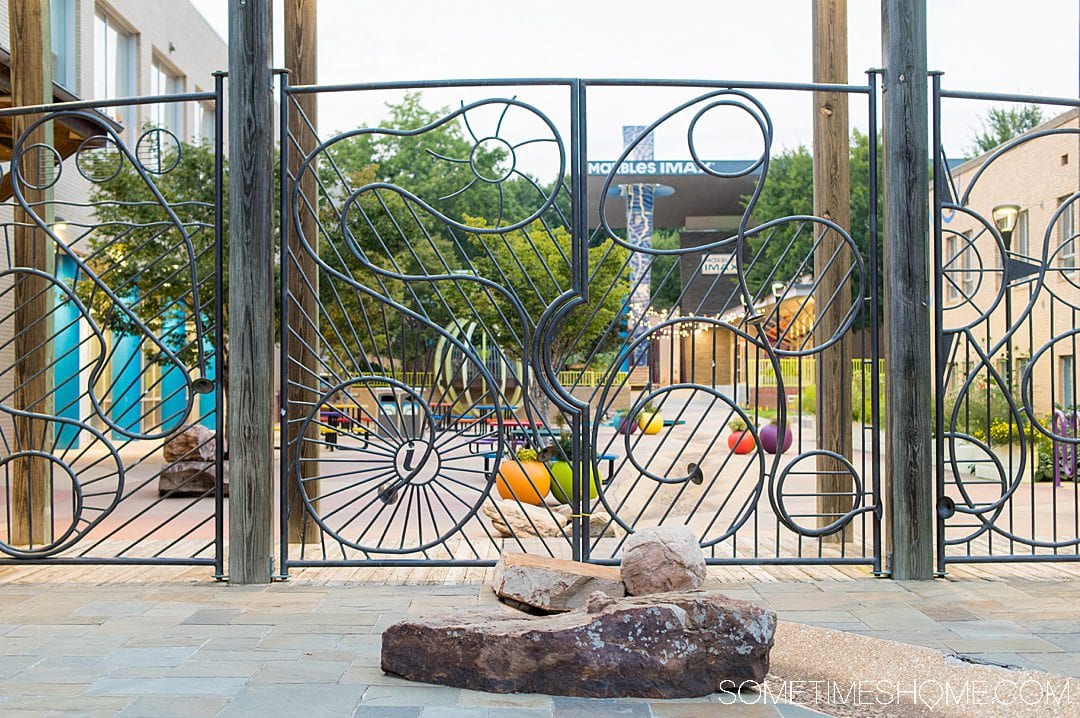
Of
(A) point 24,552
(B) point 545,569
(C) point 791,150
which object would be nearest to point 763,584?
(B) point 545,569

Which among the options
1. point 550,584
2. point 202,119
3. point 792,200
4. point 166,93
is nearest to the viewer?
point 550,584

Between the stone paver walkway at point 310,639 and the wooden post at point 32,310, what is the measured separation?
128cm

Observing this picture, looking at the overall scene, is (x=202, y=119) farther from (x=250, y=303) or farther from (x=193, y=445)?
(x=250, y=303)

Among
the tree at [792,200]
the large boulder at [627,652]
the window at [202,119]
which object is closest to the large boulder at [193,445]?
the large boulder at [627,652]

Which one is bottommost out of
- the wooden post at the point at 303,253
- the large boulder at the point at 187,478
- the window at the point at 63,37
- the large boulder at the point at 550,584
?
the large boulder at the point at 187,478

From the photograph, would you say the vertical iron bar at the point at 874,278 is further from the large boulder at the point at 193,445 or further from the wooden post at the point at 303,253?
the large boulder at the point at 193,445

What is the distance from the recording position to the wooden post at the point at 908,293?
20.1ft

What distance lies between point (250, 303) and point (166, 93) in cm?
1913

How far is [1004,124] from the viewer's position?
4778 cm

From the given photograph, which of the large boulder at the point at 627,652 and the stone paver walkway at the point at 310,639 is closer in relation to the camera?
the stone paver walkway at the point at 310,639

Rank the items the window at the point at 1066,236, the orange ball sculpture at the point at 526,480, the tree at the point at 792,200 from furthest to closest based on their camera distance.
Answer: the tree at the point at 792,200 → the window at the point at 1066,236 → the orange ball sculpture at the point at 526,480

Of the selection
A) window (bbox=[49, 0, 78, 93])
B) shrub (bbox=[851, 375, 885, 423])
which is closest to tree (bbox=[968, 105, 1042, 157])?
shrub (bbox=[851, 375, 885, 423])

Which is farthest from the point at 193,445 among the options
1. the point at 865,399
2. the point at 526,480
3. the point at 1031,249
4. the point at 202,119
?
the point at 202,119

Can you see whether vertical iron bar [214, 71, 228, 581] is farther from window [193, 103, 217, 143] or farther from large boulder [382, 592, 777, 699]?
window [193, 103, 217, 143]
